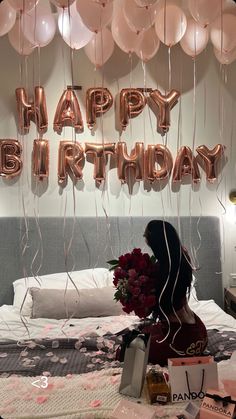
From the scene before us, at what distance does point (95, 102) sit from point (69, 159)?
458 mm

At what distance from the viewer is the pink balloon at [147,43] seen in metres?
2.85

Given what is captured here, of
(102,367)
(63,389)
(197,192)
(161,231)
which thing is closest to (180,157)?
(197,192)

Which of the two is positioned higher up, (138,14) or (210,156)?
(138,14)

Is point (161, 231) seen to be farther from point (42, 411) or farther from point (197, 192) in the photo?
point (197, 192)

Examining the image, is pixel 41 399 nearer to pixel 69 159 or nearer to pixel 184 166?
pixel 69 159

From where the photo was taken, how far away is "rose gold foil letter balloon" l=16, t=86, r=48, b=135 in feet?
10.5

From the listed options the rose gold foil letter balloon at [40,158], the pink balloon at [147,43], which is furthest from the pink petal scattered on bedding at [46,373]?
the pink balloon at [147,43]

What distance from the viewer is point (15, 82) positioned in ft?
10.8

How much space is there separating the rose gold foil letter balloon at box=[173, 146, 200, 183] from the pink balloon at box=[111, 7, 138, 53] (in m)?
0.92

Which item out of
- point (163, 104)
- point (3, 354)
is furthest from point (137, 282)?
point (163, 104)

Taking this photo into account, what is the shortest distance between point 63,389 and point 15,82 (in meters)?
2.34

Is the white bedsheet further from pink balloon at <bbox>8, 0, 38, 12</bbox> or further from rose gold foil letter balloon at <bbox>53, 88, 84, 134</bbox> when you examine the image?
pink balloon at <bbox>8, 0, 38, 12</bbox>

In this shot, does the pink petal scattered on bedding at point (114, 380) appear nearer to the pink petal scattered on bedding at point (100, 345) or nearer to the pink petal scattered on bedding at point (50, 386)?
the pink petal scattered on bedding at point (50, 386)

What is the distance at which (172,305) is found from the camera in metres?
2.00
